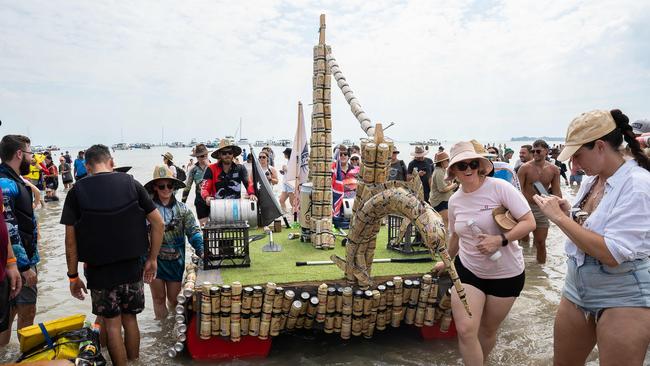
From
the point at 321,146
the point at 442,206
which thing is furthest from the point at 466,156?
the point at 442,206

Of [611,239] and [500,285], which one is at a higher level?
[611,239]

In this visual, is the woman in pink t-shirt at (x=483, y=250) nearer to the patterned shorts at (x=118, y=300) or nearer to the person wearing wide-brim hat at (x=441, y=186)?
the patterned shorts at (x=118, y=300)

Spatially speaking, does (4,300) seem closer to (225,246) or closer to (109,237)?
(109,237)

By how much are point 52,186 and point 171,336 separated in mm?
14934

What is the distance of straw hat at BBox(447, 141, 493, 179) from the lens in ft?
10.6

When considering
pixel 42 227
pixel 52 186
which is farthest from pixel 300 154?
pixel 52 186

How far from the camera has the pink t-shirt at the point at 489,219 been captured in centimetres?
326

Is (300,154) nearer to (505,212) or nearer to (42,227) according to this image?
(505,212)

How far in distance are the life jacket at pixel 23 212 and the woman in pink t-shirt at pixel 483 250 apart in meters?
3.93

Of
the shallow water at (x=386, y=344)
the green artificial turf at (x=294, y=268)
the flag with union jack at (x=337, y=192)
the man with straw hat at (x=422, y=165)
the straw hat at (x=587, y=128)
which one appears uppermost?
the straw hat at (x=587, y=128)

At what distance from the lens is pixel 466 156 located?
127 inches

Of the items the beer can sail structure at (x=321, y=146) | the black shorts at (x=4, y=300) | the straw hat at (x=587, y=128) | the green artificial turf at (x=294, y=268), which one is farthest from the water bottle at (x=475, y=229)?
the black shorts at (x=4, y=300)

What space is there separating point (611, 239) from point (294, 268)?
126 inches

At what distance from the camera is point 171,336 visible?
16.3ft
